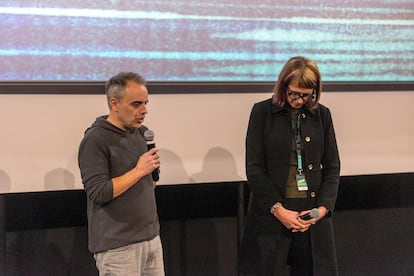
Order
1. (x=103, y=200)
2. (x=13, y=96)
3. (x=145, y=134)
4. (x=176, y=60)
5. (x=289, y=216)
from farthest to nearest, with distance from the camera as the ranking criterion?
1. (x=176, y=60)
2. (x=13, y=96)
3. (x=289, y=216)
4. (x=145, y=134)
5. (x=103, y=200)

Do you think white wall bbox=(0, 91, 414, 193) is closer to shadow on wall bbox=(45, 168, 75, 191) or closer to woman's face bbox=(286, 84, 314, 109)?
shadow on wall bbox=(45, 168, 75, 191)

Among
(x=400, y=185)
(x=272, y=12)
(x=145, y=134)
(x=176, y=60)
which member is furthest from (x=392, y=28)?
(x=145, y=134)

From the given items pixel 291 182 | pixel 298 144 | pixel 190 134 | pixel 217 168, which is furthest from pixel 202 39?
pixel 291 182

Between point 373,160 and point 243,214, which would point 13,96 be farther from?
point 373,160

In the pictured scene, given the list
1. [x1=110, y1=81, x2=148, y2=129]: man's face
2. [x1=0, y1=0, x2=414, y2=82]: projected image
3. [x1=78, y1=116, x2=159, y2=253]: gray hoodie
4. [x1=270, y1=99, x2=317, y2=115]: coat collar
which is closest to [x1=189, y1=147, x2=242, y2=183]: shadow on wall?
[x1=0, y1=0, x2=414, y2=82]: projected image

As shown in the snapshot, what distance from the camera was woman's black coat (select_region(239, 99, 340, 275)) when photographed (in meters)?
1.87

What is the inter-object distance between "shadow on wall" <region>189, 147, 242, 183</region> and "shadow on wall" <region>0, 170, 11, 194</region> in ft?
2.94

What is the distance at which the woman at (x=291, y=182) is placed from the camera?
6.07ft

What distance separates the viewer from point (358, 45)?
2.55 meters

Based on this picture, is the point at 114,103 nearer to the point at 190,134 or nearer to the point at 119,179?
the point at 119,179

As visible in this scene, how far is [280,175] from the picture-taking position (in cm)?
187

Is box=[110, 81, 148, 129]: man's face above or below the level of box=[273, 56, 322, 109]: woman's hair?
below

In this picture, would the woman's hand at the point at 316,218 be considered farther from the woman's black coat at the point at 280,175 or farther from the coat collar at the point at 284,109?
the coat collar at the point at 284,109

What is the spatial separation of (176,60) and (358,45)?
1.07m
